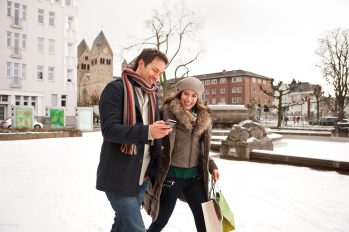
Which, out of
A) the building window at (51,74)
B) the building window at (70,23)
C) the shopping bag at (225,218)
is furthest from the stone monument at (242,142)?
the building window at (70,23)

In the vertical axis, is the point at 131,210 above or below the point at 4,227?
above

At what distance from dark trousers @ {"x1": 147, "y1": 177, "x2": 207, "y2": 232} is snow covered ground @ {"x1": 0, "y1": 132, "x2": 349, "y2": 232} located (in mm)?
969

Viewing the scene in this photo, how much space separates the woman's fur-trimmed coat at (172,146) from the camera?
2.80m

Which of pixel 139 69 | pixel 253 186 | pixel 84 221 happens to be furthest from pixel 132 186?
pixel 253 186

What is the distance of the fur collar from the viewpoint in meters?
2.96

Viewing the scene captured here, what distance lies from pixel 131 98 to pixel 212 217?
1349mm

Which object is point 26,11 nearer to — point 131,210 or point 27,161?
point 27,161

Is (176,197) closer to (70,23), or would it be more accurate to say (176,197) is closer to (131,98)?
(131,98)

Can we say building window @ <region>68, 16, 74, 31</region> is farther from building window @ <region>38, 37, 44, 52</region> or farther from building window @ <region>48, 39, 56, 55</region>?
building window @ <region>38, 37, 44, 52</region>

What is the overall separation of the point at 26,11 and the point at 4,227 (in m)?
39.1

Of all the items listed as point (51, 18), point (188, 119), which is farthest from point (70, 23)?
point (188, 119)

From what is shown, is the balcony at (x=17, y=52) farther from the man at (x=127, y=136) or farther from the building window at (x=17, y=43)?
the man at (x=127, y=136)

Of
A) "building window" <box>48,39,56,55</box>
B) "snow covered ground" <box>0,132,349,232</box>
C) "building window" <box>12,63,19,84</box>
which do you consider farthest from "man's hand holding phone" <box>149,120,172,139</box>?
"building window" <box>48,39,56,55</box>

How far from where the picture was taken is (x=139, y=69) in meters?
2.37
